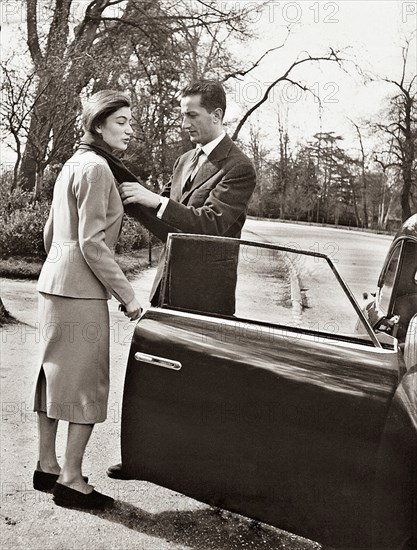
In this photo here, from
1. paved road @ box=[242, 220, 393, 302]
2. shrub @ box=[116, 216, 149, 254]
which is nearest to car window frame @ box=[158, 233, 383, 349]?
paved road @ box=[242, 220, 393, 302]

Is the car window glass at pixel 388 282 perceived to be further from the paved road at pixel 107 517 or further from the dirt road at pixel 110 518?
the dirt road at pixel 110 518

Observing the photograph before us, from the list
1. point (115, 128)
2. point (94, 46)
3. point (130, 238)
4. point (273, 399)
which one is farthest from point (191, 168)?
point (94, 46)

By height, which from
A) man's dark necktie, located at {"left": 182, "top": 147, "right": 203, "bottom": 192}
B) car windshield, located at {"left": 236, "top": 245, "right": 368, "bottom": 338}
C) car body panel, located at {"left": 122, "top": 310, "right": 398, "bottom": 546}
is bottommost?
car body panel, located at {"left": 122, "top": 310, "right": 398, "bottom": 546}

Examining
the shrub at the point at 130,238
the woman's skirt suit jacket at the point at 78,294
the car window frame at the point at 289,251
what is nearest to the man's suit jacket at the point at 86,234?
the woman's skirt suit jacket at the point at 78,294

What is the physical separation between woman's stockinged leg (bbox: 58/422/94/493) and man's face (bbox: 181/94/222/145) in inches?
56.0

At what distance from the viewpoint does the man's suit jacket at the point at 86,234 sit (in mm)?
2916

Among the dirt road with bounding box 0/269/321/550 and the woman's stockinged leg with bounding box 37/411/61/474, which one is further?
the woman's stockinged leg with bounding box 37/411/61/474

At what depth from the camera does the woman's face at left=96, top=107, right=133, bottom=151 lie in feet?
10.1

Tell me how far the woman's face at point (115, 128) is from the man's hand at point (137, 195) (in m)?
0.20

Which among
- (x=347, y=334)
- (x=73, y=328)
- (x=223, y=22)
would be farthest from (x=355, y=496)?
(x=223, y=22)

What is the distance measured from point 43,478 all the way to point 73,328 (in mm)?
743

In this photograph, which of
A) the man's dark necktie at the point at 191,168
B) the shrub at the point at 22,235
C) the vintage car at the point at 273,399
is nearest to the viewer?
the vintage car at the point at 273,399

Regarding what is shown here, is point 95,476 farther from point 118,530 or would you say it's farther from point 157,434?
point 157,434

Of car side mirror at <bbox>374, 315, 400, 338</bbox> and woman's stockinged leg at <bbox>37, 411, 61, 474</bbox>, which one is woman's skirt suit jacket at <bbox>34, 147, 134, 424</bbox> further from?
car side mirror at <bbox>374, 315, 400, 338</bbox>
